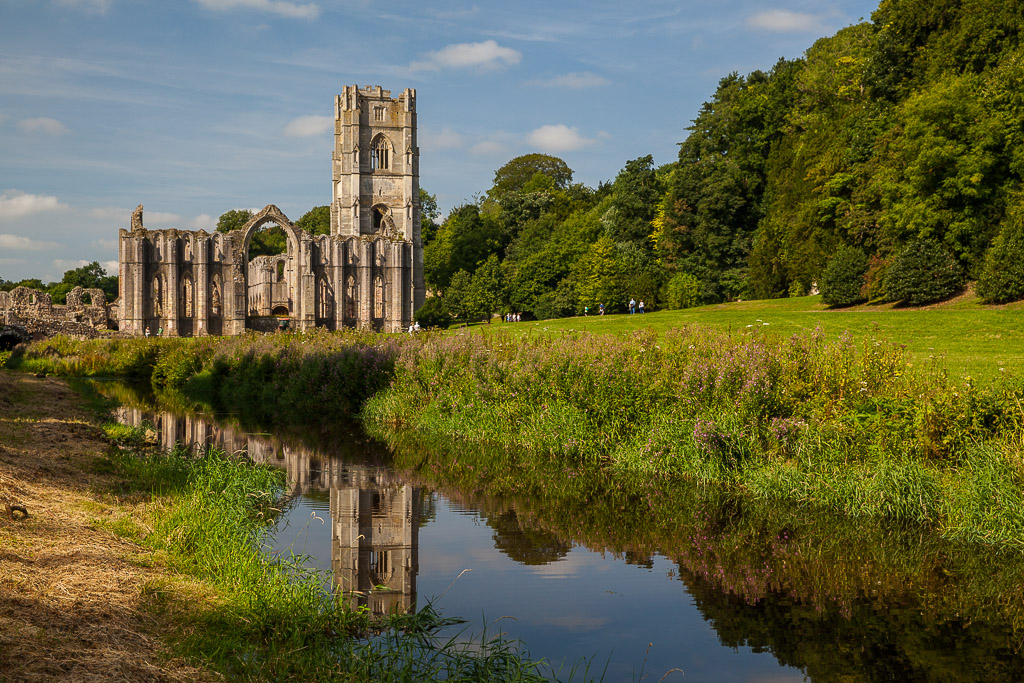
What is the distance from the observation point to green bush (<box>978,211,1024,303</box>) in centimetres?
3189

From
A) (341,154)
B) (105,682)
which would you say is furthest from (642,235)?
(105,682)

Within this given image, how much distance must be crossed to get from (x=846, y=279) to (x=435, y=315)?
42.6 m

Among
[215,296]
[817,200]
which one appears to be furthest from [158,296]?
[817,200]

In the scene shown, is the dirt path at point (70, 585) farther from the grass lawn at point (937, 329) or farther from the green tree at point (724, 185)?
the green tree at point (724, 185)

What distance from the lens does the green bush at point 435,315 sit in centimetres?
7864

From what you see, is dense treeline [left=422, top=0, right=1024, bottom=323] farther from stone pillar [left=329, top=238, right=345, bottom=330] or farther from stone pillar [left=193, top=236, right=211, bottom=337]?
stone pillar [left=193, top=236, right=211, bottom=337]

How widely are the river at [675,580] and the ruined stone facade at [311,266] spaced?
47.7 m

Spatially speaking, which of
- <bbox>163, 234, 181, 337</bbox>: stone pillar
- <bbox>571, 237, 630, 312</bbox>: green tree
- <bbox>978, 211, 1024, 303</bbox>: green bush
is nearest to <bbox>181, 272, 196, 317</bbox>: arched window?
<bbox>163, 234, 181, 337</bbox>: stone pillar

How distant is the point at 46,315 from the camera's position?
5884 centimetres

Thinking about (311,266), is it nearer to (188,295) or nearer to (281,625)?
(188,295)

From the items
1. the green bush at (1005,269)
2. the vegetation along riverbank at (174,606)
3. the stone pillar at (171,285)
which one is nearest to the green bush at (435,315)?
the stone pillar at (171,285)

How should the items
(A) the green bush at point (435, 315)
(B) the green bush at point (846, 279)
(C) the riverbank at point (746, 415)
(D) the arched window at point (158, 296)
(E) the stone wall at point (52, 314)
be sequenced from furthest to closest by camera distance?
(A) the green bush at point (435, 315)
(D) the arched window at point (158, 296)
(E) the stone wall at point (52, 314)
(B) the green bush at point (846, 279)
(C) the riverbank at point (746, 415)

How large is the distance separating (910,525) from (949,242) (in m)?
35.1

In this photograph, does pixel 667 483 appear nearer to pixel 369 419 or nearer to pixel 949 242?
pixel 369 419
